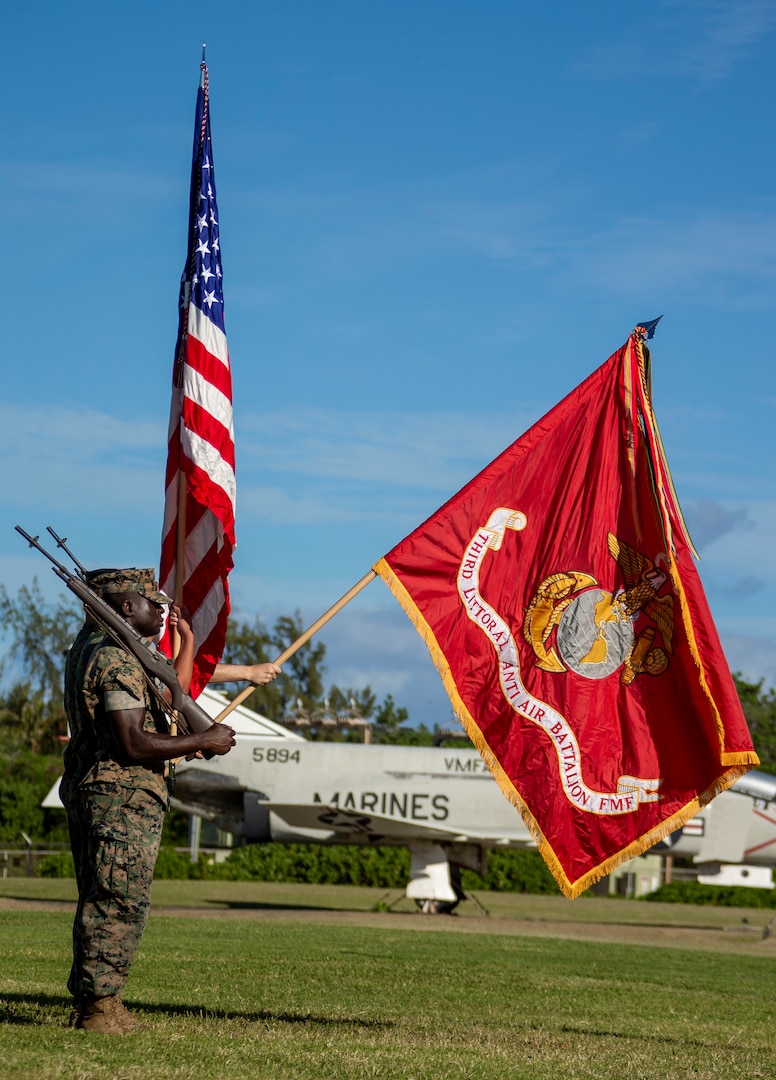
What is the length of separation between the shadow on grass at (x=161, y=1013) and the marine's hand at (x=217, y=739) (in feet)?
5.75

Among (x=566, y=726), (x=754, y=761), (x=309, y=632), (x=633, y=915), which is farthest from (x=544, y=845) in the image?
(x=633, y=915)

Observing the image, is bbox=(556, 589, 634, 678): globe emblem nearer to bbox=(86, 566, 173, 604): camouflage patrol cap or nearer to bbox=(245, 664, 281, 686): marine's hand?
bbox=(245, 664, 281, 686): marine's hand

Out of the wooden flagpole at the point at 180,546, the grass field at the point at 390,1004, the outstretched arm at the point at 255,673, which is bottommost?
the grass field at the point at 390,1004

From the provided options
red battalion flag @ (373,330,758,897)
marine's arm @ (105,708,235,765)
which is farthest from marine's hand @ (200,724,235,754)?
red battalion flag @ (373,330,758,897)

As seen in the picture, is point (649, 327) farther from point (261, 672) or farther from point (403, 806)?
point (403, 806)

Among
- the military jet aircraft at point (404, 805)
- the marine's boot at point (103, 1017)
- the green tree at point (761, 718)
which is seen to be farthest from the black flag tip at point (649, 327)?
the green tree at point (761, 718)

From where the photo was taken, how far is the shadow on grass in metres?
7.41

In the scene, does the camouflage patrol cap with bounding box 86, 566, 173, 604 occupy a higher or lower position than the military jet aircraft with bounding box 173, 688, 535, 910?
higher

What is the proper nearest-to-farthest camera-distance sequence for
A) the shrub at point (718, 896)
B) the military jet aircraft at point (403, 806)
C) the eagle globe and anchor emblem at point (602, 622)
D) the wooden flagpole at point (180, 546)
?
the eagle globe and anchor emblem at point (602, 622), the wooden flagpole at point (180, 546), the military jet aircraft at point (403, 806), the shrub at point (718, 896)

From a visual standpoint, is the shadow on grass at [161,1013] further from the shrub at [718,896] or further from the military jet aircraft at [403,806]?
the shrub at [718,896]

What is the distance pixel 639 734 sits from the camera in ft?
27.9

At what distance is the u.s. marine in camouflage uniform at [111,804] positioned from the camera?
270 inches

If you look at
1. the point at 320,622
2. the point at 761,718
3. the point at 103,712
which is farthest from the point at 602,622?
the point at 761,718

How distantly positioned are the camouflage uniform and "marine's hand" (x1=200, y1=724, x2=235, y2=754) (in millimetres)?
333
